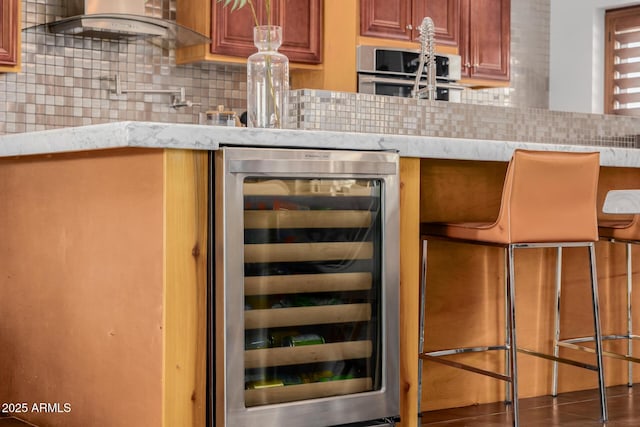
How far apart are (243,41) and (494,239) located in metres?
2.73

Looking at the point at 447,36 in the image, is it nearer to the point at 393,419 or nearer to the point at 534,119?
the point at 534,119

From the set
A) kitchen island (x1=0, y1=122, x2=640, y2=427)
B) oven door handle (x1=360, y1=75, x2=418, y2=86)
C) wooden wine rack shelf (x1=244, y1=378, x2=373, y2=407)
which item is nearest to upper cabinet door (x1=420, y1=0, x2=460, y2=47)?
oven door handle (x1=360, y1=75, x2=418, y2=86)

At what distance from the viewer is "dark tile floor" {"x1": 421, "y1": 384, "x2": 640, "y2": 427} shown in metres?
3.12

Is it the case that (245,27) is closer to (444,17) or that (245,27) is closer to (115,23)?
(115,23)

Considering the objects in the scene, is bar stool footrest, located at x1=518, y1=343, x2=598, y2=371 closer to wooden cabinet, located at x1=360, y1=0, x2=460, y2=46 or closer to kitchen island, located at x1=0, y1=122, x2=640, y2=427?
kitchen island, located at x1=0, y1=122, x2=640, y2=427

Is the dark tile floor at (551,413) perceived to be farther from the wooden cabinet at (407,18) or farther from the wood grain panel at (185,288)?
the wooden cabinet at (407,18)

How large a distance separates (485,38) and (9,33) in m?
3.50

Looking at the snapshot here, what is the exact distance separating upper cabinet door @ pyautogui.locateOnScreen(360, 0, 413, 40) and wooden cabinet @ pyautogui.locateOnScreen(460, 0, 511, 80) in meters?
0.54

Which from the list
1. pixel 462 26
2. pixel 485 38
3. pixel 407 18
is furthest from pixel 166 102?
pixel 485 38

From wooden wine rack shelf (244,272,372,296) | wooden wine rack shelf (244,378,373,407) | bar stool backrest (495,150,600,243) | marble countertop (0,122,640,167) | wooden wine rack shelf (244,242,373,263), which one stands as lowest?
wooden wine rack shelf (244,378,373,407)

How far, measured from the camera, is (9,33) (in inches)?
153

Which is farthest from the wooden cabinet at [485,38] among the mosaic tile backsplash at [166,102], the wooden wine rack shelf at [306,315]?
the wooden wine rack shelf at [306,315]

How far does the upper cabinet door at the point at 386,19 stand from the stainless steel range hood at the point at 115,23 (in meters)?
1.17

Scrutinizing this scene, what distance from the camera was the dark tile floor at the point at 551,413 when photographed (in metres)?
3.12
